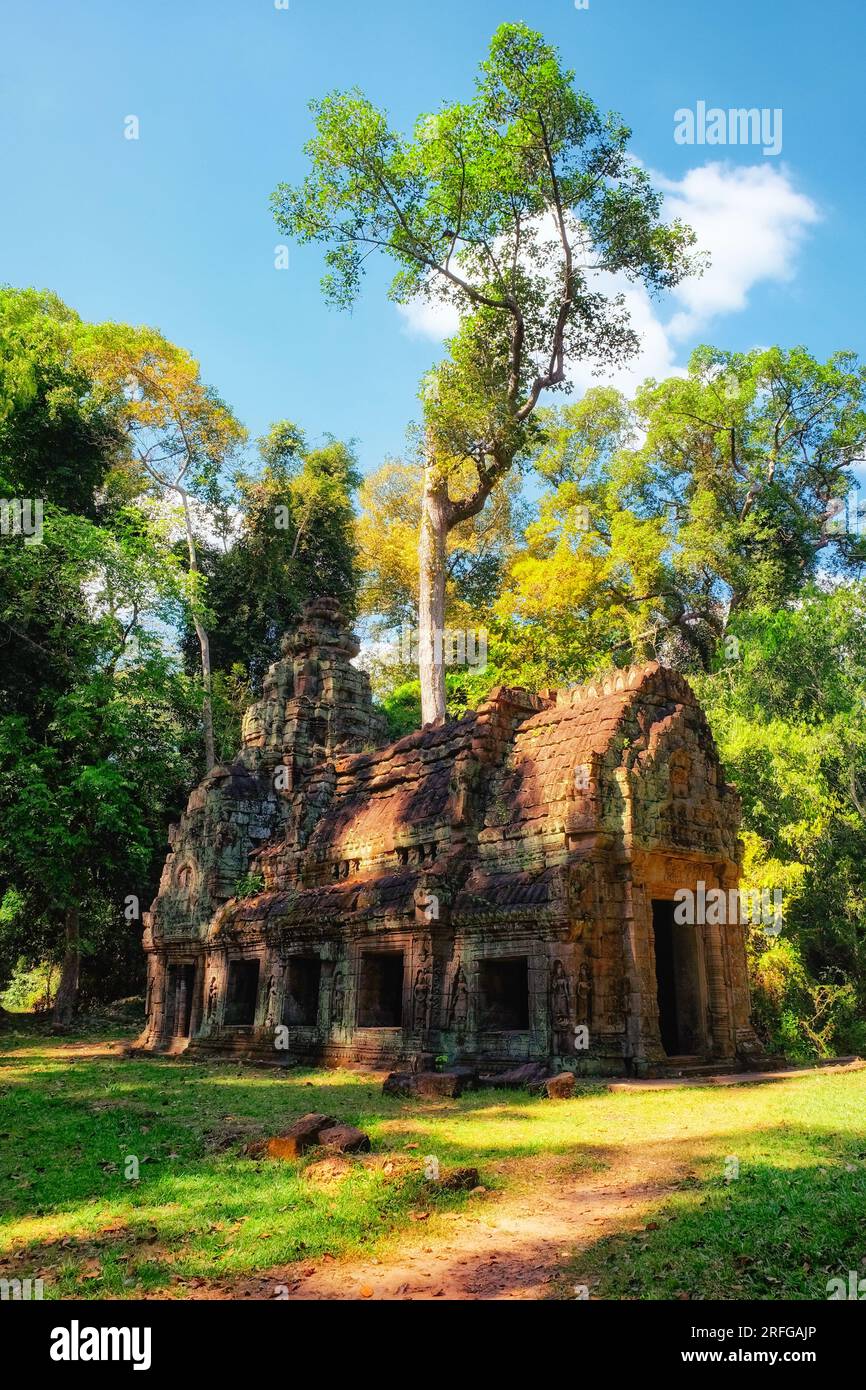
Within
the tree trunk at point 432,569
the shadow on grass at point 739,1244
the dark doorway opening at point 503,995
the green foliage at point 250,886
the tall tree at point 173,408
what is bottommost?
the shadow on grass at point 739,1244

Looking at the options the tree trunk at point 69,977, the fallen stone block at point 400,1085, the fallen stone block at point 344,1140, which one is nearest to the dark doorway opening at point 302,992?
the fallen stone block at point 400,1085

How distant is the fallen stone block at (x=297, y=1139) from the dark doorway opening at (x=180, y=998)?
1246 centimetres

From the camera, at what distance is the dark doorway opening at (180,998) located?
19.8 metres

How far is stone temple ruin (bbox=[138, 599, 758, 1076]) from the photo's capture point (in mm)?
12008

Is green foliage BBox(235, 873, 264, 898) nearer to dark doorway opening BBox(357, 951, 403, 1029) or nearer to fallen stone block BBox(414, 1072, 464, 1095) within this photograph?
dark doorway opening BBox(357, 951, 403, 1029)

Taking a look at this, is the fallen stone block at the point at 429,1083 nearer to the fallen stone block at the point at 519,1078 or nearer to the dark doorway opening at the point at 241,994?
the fallen stone block at the point at 519,1078

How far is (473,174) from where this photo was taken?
21.7m

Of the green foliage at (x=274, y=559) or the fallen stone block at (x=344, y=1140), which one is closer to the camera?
the fallen stone block at (x=344, y=1140)

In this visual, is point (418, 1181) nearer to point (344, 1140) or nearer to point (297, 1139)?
point (344, 1140)

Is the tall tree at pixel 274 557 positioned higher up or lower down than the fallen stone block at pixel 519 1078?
higher up

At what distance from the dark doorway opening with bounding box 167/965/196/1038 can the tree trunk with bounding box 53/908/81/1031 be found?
3880 mm

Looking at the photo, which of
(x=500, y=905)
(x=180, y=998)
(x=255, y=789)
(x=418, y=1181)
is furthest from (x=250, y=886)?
(x=418, y=1181)

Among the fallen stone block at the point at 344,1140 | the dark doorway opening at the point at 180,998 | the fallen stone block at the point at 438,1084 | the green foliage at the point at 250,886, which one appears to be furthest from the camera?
the dark doorway opening at the point at 180,998

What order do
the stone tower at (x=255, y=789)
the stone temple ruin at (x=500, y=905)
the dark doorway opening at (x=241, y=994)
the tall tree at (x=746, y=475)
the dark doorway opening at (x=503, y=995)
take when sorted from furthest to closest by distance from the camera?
the tall tree at (x=746, y=475)
the stone tower at (x=255, y=789)
the dark doorway opening at (x=241, y=994)
the dark doorway opening at (x=503, y=995)
the stone temple ruin at (x=500, y=905)
